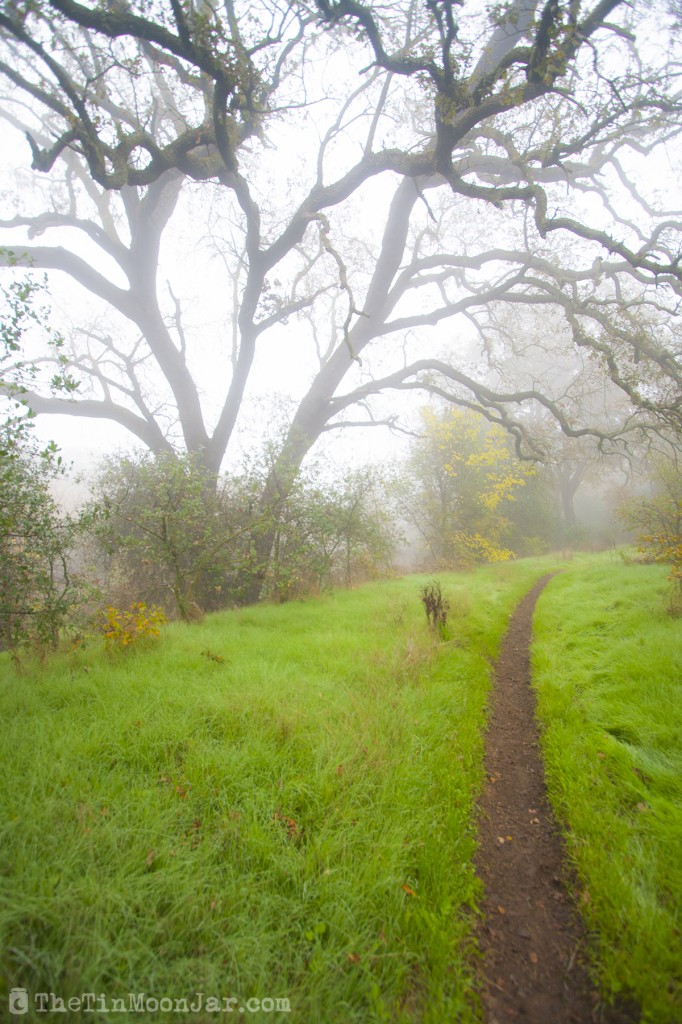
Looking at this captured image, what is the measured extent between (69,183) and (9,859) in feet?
50.3

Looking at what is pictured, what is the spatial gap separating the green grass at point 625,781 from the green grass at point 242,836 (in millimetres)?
720

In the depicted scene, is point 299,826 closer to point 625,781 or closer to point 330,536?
point 625,781

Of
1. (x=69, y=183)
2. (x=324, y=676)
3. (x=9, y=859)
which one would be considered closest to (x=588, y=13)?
(x=324, y=676)

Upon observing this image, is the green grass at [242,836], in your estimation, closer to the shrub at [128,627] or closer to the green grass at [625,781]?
the shrub at [128,627]

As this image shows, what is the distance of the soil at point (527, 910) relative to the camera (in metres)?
1.85

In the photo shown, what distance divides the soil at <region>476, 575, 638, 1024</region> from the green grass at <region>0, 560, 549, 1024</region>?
0.49ft

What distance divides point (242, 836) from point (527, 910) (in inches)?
71.0

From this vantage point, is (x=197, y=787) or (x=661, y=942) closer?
(x=661, y=942)

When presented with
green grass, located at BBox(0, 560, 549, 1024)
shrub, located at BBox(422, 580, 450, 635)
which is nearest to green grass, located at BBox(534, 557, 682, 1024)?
green grass, located at BBox(0, 560, 549, 1024)

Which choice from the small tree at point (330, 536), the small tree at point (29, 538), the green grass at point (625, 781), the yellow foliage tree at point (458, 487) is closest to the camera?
the green grass at point (625, 781)

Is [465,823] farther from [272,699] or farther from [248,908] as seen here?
[272,699]

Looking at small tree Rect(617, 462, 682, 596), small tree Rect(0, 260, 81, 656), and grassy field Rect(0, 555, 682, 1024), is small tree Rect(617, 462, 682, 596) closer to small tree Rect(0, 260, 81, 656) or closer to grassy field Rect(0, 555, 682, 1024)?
grassy field Rect(0, 555, 682, 1024)

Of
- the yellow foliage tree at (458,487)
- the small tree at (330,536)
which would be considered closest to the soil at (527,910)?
the small tree at (330,536)

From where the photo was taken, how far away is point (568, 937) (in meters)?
2.13
